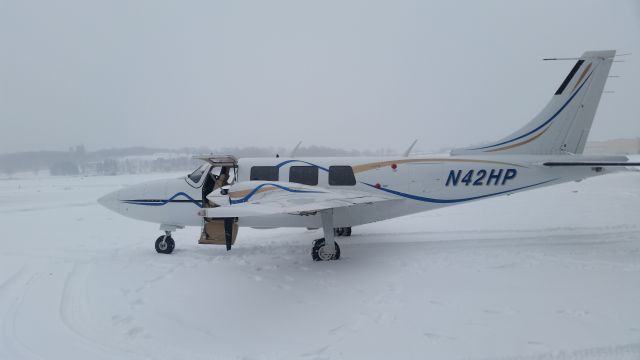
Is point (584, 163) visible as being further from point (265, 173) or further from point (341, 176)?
point (265, 173)

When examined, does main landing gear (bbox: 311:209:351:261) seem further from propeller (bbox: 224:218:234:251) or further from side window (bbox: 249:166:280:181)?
propeller (bbox: 224:218:234:251)

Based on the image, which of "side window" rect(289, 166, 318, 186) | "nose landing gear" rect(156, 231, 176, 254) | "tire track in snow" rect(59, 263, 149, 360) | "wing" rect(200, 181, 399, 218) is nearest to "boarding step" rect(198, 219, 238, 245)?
"wing" rect(200, 181, 399, 218)

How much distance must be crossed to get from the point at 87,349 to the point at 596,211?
49.8 feet

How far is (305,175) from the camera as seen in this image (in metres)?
8.33

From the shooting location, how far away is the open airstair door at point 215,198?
7.49 m

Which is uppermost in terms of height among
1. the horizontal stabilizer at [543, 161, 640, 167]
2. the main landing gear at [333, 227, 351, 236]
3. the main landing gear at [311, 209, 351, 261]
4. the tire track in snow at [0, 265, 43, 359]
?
the horizontal stabilizer at [543, 161, 640, 167]

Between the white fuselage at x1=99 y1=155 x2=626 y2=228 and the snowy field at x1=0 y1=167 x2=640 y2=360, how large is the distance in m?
0.92

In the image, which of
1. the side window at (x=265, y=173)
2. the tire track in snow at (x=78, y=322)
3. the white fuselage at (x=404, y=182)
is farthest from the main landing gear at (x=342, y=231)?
the tire track in snow at (x=78, y=322)

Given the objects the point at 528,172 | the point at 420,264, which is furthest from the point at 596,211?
the point at 420,264

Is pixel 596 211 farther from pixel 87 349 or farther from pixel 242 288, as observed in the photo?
pixel 87 349

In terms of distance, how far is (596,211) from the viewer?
12.1m

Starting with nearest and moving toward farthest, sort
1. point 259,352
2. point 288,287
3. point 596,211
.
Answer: point 259,352 → point 288,287 → point 596,211

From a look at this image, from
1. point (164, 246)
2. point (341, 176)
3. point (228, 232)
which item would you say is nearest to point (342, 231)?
point (341, 176)

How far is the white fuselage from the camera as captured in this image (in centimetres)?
811
